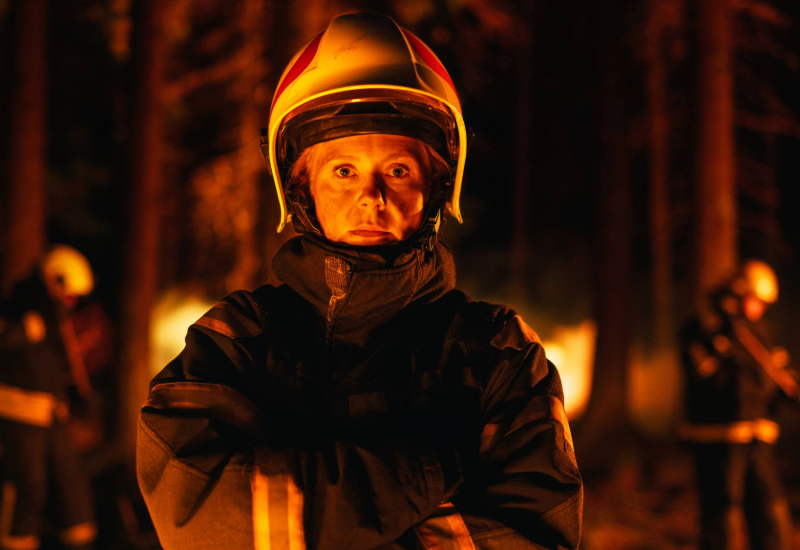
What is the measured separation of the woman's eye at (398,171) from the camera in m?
1.87

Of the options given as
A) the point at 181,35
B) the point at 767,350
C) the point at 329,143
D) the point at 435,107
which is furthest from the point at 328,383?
the point at 181,35

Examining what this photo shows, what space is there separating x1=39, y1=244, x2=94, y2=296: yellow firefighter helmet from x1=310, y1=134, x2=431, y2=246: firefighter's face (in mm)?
5004

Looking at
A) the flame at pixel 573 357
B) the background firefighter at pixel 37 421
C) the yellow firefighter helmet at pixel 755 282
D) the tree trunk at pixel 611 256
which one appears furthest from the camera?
the flame at pixel 573 357

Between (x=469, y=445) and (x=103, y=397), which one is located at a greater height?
(x=469, y=445)

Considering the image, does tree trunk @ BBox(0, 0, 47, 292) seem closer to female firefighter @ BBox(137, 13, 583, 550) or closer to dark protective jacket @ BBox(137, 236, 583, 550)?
female firefighter @ BBox(137, 13, 583, 550)

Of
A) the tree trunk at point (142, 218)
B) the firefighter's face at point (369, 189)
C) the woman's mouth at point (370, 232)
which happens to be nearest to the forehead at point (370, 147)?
the firefighter's face at point (369, 189)

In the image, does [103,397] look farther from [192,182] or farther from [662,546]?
[662,546]

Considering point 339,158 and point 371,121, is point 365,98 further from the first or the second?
point 339,158

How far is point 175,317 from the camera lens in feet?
47.7

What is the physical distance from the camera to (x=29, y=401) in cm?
549

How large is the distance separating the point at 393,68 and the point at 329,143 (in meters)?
0.29

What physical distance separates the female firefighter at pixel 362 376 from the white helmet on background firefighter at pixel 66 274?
4.76 m

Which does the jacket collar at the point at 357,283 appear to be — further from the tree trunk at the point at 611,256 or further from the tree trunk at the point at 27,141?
the tree trunk at the point at 611,256

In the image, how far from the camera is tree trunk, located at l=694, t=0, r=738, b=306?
7061 mm
